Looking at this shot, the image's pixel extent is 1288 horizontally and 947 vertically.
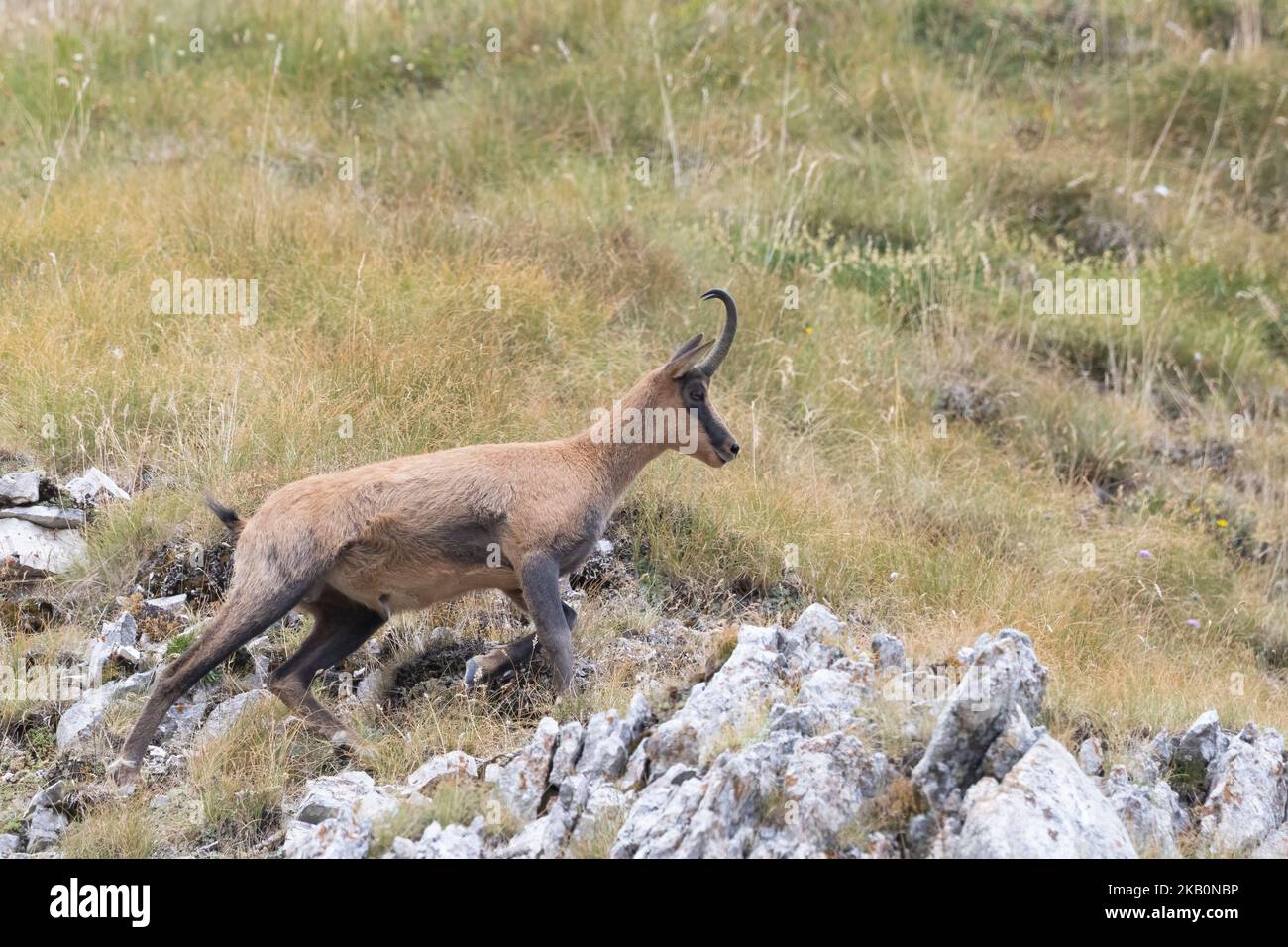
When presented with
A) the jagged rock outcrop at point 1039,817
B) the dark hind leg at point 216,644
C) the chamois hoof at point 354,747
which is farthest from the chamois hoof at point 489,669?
the jagged rock outcrop at point 1039,817

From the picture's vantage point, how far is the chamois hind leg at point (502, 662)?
26.0 ft

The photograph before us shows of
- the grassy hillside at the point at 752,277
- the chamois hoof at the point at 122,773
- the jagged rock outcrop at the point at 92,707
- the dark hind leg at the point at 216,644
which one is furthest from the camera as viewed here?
the grassy hillside at the point at 752,277

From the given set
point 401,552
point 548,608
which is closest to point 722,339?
point 548,608

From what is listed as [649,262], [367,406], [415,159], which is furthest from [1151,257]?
[367,406]

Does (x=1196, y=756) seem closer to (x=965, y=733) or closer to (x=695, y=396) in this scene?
(x=965, y=733)

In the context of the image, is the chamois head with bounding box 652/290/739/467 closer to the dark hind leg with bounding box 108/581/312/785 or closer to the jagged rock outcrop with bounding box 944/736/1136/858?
the dark hind leg with bounding box 108/581/312/785

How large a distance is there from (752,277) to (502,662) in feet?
17.5

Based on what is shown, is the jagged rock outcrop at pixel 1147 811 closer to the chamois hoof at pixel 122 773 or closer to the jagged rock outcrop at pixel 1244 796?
the jagged rock outcrop at pixel 1244 796

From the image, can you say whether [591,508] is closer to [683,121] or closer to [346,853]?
[346,853]

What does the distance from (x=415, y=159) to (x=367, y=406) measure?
463 centimetres

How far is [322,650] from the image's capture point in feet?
25.7

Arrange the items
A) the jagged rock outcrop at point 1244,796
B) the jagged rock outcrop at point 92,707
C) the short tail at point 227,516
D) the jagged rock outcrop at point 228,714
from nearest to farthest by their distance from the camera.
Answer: the jagged rock outcrop at point 1244,796
the jagged rock outcrop at point 92,707
the jagged rock outcrop at point 228,714
the short tail at point 227,516

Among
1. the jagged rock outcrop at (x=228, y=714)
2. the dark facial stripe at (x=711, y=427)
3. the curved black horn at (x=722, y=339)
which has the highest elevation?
the curved black horn at (x=722, y=339)

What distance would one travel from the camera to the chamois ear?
26.9ft
